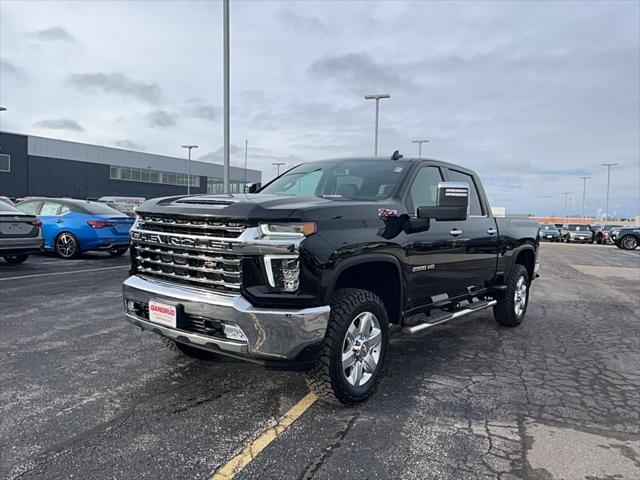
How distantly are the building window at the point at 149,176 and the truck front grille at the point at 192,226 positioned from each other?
59.8 metres

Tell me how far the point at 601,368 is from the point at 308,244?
3.37 meters

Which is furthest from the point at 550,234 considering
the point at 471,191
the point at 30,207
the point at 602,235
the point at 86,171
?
the point at 86,171

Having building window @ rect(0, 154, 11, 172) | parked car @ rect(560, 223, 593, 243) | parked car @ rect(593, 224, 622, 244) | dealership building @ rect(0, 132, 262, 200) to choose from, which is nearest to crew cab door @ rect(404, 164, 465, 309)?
Result: parked car @ rect(560, 223, 593, 243)

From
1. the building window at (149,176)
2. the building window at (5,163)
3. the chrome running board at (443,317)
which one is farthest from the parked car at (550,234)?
the building window at (5,163)

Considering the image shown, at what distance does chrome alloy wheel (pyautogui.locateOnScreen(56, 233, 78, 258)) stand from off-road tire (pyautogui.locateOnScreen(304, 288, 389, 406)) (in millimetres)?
10023

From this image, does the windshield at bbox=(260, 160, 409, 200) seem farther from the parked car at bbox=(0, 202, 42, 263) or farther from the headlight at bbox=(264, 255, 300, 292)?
the parked car at bbox=(0, 202, 42, 263)

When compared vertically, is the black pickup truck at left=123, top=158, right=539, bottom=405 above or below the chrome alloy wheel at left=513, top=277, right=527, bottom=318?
above

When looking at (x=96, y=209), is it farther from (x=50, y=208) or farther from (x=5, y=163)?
(x=5, y=163)

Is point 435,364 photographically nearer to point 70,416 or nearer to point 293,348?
point 293,348

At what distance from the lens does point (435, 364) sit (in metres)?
4.69

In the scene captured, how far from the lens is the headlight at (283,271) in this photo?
3.20m

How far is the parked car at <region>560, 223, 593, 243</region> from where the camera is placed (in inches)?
1435

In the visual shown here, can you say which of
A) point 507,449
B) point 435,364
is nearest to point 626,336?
point 435,364

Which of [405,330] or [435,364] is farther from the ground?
[405,330]
